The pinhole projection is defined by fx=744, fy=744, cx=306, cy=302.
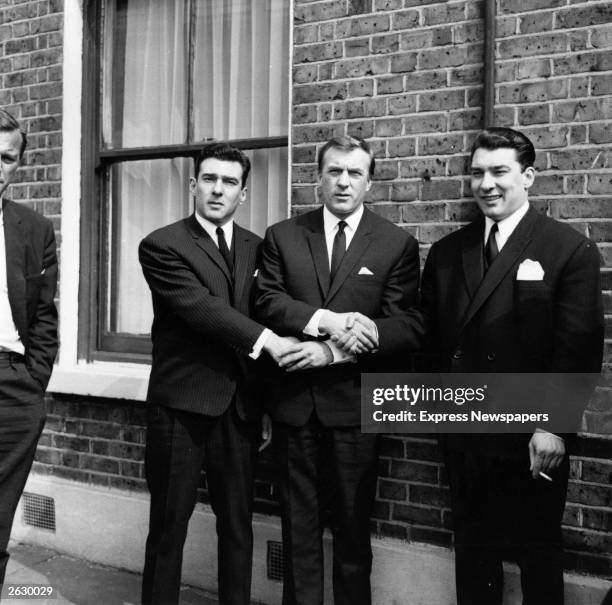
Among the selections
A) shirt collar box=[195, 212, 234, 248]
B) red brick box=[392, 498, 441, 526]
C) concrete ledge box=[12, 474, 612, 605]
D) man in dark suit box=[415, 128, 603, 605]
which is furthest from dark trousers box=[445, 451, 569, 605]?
shirt collar box=[195, 212, 234, 248]

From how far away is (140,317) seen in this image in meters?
4.80

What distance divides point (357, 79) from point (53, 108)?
6.85 ft

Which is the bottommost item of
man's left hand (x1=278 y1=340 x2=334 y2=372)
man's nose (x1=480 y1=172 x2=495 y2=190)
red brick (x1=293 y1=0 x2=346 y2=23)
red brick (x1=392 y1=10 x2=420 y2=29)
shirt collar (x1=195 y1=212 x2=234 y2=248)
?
man's left hand (x1=278 y1=340 x2=334 y2=372)

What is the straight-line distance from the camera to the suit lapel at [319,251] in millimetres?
3246

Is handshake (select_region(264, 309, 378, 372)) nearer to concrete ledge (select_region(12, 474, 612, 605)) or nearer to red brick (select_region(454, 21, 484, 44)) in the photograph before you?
concrete ledge (select_region(12, 474, 612, 605))

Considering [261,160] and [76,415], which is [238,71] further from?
[76,415]

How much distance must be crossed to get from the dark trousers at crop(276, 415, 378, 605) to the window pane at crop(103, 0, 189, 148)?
7.48 feet

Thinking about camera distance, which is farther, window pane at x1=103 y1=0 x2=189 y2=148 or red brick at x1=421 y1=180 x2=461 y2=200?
window pane at x1=103 y1=0 x2=189 y2=148

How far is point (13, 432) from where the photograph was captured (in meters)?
3.42

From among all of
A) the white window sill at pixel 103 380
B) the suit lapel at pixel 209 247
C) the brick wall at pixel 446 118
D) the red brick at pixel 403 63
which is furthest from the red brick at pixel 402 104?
the white window sill at pixel 103 380

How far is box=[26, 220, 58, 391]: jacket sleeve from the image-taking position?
352 cm

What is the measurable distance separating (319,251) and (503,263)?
0.81m

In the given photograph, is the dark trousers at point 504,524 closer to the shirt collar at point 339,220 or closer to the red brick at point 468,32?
the shirt collar at point 339,220

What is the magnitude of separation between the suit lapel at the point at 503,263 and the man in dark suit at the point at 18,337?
6.58 ft
